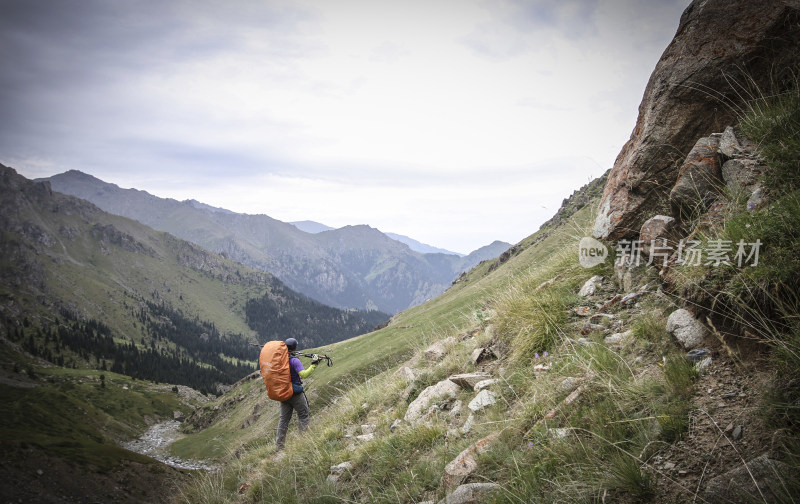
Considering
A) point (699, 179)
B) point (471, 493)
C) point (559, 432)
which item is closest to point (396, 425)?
point (471, 493)

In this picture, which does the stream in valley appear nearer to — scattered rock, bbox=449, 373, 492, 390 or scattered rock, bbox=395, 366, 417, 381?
scattered rock, bbox=395, 366, 417, 381

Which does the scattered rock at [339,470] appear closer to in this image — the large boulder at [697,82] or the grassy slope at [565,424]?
the grassy slope at [565,424]

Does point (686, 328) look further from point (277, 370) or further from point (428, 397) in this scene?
point (277, 370)

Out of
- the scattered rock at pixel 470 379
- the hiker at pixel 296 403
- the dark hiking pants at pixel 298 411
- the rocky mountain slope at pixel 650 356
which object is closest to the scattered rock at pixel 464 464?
the rocky mountain slope at pixel 650 356

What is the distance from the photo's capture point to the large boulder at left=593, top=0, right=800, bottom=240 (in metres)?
7.02

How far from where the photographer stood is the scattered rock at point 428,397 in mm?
7305

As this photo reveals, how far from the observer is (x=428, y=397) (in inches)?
305

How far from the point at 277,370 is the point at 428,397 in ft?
19.9

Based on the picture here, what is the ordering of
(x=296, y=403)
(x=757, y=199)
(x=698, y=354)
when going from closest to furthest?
1. (x=698, y=354)
2. (x=757, y=199)
3. (x=296, y=403)

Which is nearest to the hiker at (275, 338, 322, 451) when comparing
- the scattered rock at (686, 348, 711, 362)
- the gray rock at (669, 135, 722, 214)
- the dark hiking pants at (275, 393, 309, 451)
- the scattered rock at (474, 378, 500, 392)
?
the dark hiking pants at (275, 393, 309, 451)

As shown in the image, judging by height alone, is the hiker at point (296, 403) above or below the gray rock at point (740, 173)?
below

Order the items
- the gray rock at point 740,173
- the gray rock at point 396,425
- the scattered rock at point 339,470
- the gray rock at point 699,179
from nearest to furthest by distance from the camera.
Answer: the gray rock at point 740,173 → the gray rock at point 699,179 → the scattered rock at point 339,470 → the gray rock at point 396,425

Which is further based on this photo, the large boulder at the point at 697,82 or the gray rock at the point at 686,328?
the large boulder at the point at 697,82

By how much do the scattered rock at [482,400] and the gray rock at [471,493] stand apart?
5.18ft
